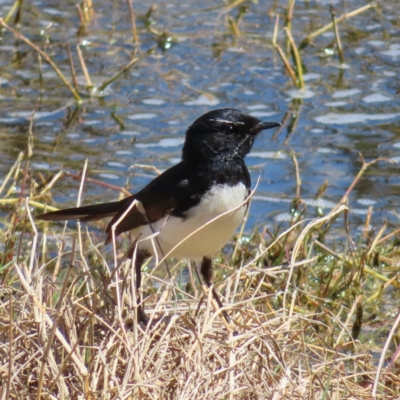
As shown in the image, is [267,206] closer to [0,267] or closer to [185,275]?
[185,275]

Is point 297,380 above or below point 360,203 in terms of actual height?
above

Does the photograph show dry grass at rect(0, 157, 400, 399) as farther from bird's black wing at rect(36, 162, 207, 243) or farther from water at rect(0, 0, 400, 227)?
water at rect(0, 0, 400, 227)

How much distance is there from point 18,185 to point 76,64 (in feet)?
7.38

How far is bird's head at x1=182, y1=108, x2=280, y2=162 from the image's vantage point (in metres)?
4.23

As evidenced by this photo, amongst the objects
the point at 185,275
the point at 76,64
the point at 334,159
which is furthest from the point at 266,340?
the point at 76,64

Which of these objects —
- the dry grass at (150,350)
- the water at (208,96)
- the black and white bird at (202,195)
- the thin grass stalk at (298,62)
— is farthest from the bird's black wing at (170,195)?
the thin grass stalk at (298,62)

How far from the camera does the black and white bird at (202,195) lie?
13.3ft

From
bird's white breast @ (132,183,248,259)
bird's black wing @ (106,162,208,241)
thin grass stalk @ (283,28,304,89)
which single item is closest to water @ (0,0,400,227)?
thin grass stalk @ (283,28,304,89)

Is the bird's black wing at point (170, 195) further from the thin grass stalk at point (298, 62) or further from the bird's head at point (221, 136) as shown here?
the thin grass stalk at point (298, 62)

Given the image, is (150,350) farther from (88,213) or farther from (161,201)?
(88,213)

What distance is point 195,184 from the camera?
13.6ft

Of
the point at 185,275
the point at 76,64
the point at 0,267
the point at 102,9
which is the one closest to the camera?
the point at 0,267

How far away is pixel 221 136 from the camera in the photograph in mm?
4273

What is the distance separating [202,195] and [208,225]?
0.56 ft
